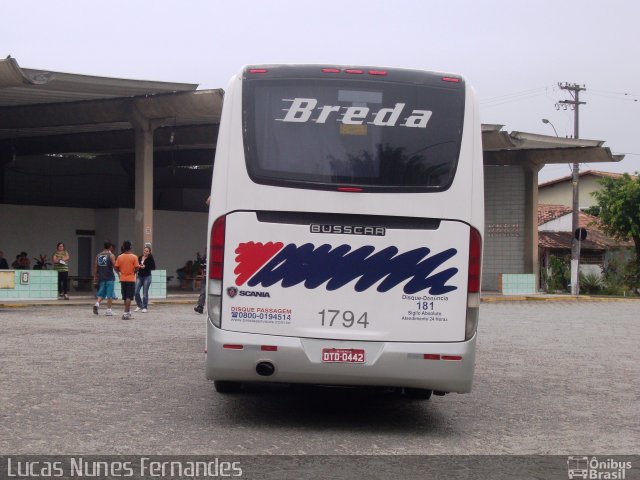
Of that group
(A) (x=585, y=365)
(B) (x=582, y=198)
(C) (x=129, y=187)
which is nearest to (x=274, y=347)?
(A) (x=585, y=365)

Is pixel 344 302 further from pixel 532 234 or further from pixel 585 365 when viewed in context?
pixel 532 234

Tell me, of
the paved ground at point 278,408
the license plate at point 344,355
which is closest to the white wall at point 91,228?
the paved ground at point 278,408

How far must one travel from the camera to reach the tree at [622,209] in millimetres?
48156

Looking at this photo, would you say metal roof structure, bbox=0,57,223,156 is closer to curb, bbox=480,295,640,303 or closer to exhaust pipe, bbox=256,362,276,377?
curb, bbox=480,295,640,303

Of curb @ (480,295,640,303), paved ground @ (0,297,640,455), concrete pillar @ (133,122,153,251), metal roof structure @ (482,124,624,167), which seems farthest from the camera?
curb @ (480,295,640,303)

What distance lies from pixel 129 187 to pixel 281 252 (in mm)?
38734

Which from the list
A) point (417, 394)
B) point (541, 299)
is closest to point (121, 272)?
point (417, 394)

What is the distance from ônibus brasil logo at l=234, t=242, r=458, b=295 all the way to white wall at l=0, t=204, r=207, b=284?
31.3m

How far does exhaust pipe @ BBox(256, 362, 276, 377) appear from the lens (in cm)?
905

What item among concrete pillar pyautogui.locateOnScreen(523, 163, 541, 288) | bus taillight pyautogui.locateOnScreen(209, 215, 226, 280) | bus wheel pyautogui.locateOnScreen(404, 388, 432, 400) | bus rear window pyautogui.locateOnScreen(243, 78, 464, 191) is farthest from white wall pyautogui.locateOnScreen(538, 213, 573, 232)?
bus taillight pyautogui.locateOnScreen(209, 215, 226, 280)

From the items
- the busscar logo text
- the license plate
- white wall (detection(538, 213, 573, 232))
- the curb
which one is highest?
white wall (detection(538, 213, 573, 232))

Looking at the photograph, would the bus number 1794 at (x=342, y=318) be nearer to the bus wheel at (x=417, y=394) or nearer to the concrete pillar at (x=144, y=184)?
the bus wheel at (x=417, y=394)

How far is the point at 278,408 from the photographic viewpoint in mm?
10625

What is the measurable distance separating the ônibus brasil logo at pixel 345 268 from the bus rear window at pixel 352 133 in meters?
0.57
